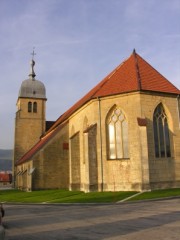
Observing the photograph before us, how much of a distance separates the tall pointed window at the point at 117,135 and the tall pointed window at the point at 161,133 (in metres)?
2.28

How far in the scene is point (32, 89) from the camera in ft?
146

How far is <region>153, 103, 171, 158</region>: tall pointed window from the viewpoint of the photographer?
→ 21.0 m

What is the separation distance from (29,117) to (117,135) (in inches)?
975

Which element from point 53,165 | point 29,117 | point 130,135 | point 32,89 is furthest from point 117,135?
point 32,89

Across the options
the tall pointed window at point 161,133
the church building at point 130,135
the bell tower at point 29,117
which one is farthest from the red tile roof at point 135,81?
the bell tower at point 29,117

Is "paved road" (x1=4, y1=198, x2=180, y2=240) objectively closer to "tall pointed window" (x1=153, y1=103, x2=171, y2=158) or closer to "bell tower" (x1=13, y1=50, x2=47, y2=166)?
"tall pointed window" (x1=153, y1=103, x2=171, y2=158)

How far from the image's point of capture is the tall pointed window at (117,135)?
21531 millimetres

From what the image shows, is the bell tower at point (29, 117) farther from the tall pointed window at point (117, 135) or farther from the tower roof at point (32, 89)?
the tall pointed window at point (117, 135)

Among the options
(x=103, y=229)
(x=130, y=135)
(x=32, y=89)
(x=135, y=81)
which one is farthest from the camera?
(x=32, y=89)

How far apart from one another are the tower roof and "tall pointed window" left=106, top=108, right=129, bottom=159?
968 inches

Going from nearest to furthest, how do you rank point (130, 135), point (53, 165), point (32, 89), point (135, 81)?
point (130, 135) < point (135, 81) < point (53, 165) < point (32, 89)

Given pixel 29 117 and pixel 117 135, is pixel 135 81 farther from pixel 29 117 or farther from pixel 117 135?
pixel 29 117

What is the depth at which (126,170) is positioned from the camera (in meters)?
20.8

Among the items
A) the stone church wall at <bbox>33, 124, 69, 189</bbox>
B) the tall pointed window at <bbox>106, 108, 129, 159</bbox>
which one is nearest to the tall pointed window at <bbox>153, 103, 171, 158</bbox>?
the tall pointed window at <bbox>106, 108, 129, 159</bbox>
